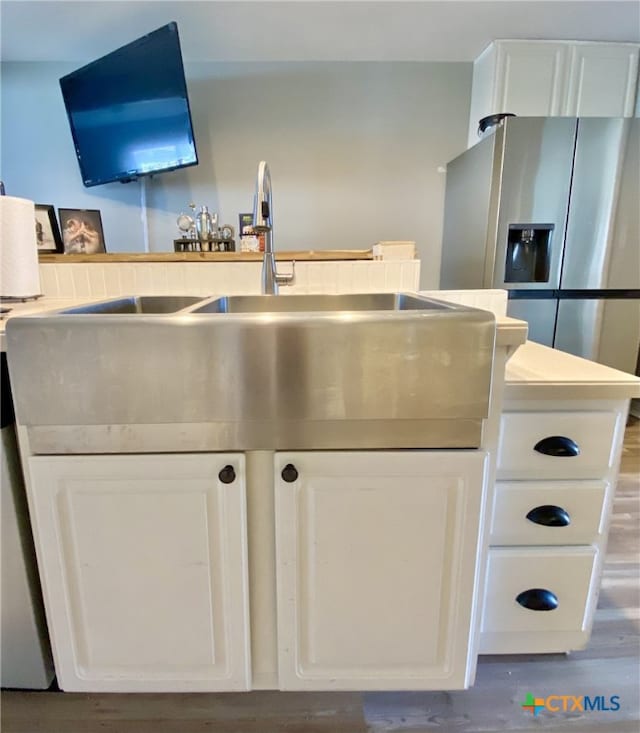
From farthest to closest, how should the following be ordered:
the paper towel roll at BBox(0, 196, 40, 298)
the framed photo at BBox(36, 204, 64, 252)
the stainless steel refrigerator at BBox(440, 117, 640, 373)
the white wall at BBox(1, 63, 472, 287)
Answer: the white wall at BBox(1, 63, 472, 287) → the stainless steel refrigerator at BBox(440, 117, 640, 373) → the framed photo at BBox(36, 204, 64, 252) → the paper towel roll at BBox(0, 196, 40, 298)

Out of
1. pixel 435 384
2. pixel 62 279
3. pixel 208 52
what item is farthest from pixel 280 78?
pixel 435 384

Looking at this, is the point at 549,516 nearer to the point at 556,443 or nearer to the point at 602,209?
the point at 556,443

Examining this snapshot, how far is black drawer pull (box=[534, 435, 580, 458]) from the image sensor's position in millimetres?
858

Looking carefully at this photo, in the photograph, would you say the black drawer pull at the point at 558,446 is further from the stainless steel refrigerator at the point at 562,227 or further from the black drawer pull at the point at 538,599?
the stainless steel refrigerator at the point at 562,227

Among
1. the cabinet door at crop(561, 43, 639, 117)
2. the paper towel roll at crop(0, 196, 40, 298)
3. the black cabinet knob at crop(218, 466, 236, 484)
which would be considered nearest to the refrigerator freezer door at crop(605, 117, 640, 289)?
the cabinet door at crop(561, 43, 639, 117)

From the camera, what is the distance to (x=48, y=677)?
2.87 ft

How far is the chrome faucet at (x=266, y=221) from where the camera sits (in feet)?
3.62

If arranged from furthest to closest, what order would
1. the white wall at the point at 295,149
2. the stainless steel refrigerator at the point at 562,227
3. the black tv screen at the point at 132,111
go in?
the white wall at the point at 295,149 → the stainless steel refrigerator at the point at 562,227 → the black tv screen at the point at 132,111

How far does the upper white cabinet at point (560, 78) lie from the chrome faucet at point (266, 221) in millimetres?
1928

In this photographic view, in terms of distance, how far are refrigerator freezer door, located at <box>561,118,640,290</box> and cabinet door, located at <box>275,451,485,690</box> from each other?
2.04 metres

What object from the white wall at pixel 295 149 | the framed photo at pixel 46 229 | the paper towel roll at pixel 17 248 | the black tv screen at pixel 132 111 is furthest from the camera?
the white wall at pixel 295 149

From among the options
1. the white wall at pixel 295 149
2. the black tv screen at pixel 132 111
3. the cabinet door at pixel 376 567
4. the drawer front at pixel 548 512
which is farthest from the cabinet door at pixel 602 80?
the cabinet door at pixel 376 567

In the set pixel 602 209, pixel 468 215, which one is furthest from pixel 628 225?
pixel 468 215

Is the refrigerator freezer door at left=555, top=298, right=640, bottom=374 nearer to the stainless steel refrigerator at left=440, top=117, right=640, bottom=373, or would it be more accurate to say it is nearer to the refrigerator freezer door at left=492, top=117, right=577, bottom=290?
the stainless steel refrigerator at left=440, top=117, right=640, bottom=373
